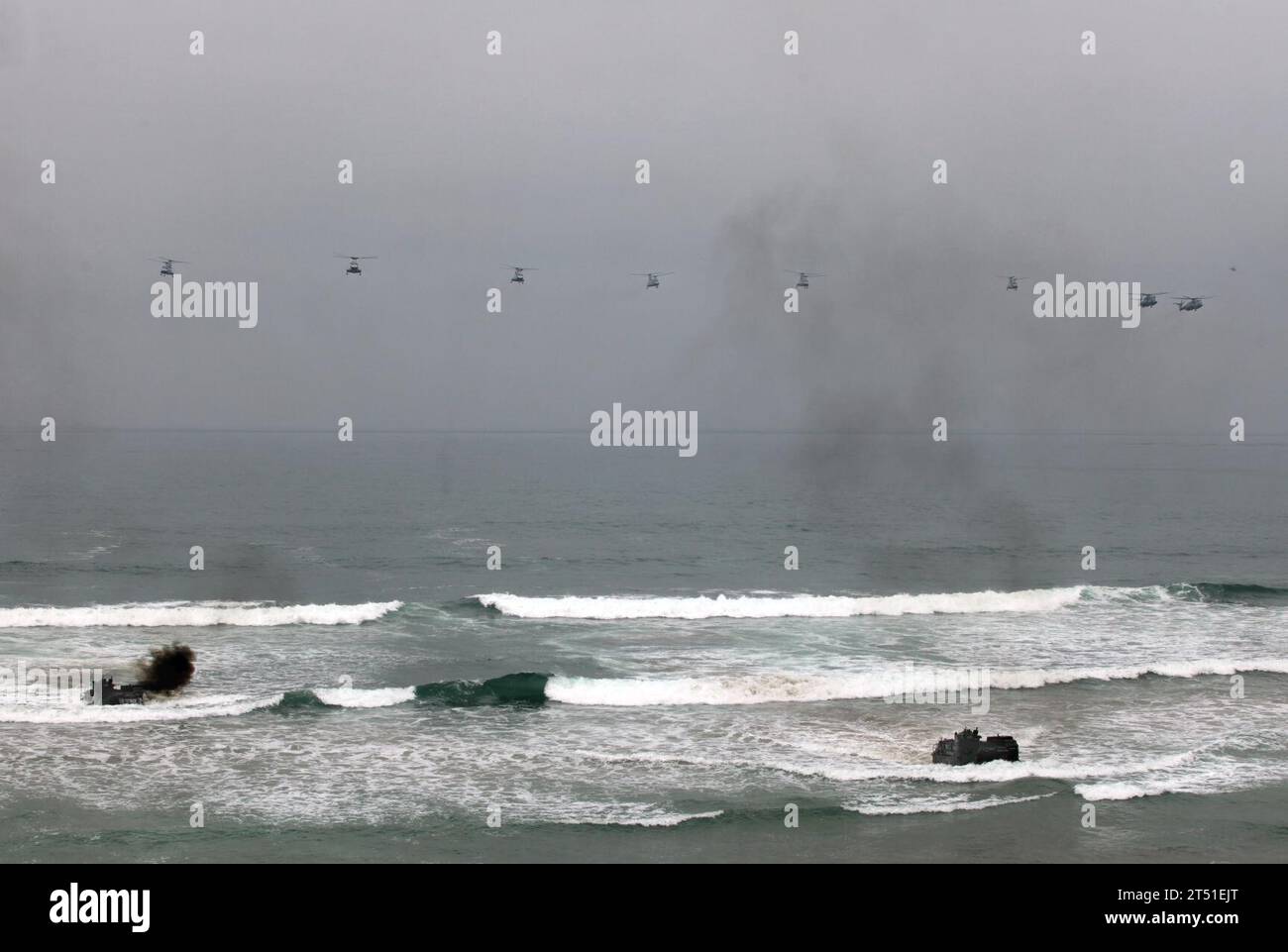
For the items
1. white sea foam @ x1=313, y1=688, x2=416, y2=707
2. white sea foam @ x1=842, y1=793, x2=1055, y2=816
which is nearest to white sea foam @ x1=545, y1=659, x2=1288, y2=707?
white sea foam @ x1=313, y1=688, x2=416, y2=707

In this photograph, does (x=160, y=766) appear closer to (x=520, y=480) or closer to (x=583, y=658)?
(x=583, y=658)

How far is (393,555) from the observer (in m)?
52.9

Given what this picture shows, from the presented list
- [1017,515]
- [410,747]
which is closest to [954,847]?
[410,747]

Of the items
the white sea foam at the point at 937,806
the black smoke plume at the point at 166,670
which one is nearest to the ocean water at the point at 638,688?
the white sea foam at the point at 937,806

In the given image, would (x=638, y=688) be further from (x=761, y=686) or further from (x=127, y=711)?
(x=127, y=711)

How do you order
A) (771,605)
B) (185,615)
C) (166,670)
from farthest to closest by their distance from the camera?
(771,605)
(185,615)
(166,670)

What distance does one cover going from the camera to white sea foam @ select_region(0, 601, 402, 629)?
36.7 metres

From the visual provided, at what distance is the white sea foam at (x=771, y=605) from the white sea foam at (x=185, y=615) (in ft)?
18.6

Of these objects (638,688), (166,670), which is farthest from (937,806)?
(166,670)

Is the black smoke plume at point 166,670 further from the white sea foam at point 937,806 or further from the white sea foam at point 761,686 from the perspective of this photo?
the white sea foam at point 937,806

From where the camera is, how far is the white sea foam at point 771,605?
4034 cm

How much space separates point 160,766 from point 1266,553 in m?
55.3

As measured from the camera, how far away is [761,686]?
1142 inches

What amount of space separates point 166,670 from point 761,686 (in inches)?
628
